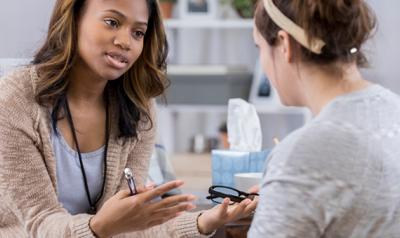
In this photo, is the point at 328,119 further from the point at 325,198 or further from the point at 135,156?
the point at 135,156

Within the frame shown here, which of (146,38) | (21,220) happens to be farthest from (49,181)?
(146,38)

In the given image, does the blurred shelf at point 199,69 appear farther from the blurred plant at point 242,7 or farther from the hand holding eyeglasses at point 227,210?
the hand holding eyeglasses at point 227,210

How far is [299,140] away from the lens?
0.93 meters

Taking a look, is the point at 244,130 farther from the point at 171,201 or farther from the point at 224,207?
the point at 171,201

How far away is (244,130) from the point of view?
1875 mm

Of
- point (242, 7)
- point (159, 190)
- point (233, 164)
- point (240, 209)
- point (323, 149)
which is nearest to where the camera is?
point (323, 149)

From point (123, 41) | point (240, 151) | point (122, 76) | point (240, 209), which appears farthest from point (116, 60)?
point (240, 151)

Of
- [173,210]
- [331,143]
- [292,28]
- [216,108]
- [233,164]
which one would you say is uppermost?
[292,28]

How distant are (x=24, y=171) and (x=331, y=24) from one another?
0.72 m

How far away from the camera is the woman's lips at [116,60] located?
1452 mm

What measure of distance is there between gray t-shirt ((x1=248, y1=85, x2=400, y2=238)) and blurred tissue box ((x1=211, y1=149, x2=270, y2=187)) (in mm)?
829

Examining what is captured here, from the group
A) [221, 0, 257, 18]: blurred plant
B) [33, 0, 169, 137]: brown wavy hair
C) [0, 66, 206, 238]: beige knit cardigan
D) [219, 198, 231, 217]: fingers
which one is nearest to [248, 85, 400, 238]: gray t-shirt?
[219, 198, 231, 217]: fingers

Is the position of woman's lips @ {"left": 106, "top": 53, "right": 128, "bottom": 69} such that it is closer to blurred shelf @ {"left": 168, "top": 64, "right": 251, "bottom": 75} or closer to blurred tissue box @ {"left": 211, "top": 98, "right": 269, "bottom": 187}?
blurred tissue box @ {"left": 211, "top": 98, "right": 269, "bottom": 187}

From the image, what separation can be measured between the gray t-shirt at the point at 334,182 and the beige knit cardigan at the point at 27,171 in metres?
0.55
